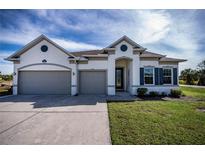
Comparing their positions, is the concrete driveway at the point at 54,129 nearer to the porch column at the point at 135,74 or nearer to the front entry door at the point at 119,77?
the porch column at the point at 135,74

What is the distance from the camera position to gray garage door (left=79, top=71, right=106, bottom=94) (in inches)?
531

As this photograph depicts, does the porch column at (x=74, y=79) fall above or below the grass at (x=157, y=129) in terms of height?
above

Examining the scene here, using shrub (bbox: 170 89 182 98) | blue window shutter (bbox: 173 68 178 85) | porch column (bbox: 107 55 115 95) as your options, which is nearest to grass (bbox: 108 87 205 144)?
shrub (bbox: 170 89 182 98)

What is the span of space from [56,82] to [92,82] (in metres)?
3.26

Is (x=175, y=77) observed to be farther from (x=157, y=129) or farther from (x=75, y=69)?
(x=157, y=129)

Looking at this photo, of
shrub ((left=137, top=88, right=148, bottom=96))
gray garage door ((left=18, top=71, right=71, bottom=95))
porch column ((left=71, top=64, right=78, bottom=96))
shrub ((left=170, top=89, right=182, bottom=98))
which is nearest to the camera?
shrub ((left=170, top=89, right=182, bottom=98))

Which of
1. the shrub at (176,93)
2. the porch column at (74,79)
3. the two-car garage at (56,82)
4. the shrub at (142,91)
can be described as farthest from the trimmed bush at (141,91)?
the porch column at (74,79)

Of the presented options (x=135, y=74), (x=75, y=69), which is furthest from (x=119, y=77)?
(x=75, y=69)

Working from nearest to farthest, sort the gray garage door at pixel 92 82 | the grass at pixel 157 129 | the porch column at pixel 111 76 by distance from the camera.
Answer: the grass at pixel 157 129, the porch column at pixel 111 76, the gray garage door at pixel 92 82

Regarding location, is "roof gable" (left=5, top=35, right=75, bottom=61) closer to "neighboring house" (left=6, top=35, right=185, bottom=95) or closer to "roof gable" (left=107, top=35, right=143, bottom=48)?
"neighboring house" (left=6, top=35, right=185, bottom=95)

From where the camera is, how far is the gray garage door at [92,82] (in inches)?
531

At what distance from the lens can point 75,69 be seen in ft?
43.1
